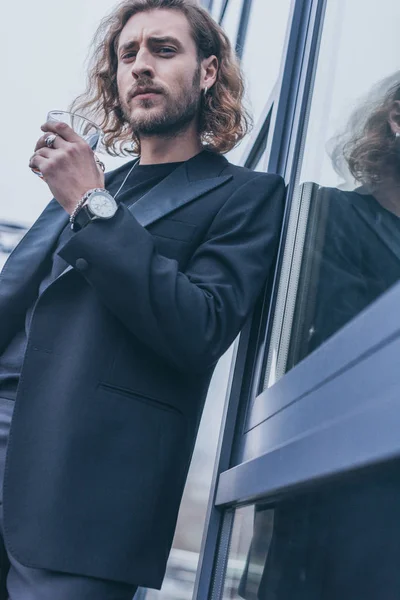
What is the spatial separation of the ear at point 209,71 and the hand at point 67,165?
0.60 m

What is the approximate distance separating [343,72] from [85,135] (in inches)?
19.0

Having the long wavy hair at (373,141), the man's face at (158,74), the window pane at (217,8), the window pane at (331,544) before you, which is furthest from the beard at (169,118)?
→ the window pane at (217,8)

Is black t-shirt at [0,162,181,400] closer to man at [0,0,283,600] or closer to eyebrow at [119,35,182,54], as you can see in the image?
man at [0,0,283,600]

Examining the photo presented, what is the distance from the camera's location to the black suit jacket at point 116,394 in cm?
113

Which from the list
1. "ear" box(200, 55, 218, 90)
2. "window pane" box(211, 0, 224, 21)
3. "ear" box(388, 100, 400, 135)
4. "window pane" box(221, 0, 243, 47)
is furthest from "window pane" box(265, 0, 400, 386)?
"window pane" box(211, 0, 224, 21)

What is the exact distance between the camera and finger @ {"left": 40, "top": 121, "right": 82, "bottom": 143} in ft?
4.31

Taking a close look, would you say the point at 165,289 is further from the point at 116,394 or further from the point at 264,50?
the point at 264,50

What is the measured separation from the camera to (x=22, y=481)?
3.76ft

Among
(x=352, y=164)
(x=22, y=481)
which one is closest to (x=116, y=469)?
(x=22, y=481)

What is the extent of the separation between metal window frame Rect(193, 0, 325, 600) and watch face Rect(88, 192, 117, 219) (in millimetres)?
363

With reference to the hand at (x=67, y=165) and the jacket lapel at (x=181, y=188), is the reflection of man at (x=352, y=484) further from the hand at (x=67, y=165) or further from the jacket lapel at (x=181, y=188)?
the hand at (x=67, y=165)

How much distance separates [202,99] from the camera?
1.83 meters

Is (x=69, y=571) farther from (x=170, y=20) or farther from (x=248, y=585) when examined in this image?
(x=170, y=20)

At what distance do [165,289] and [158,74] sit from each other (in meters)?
0.66
